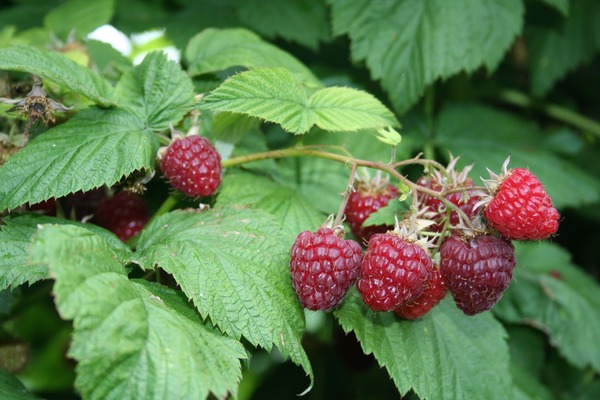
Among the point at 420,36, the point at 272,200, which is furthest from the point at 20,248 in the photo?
the point at 420,36

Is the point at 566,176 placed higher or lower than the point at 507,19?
lower

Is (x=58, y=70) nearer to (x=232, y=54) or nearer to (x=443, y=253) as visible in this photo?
(x=232, y=54)

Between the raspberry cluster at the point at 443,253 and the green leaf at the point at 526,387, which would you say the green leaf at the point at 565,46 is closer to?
the green leaf at the point at 526,387

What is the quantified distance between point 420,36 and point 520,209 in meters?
1.08

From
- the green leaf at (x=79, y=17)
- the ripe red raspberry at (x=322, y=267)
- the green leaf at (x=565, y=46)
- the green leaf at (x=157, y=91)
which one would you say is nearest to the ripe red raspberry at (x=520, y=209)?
the ripe red raspberry at (x=322, y=267)

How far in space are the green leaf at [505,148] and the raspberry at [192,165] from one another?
1135 mm

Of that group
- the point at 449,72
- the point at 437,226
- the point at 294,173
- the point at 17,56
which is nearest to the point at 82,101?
the point at 17,56

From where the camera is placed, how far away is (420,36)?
2.28 metres

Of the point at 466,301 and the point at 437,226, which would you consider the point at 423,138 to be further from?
the point at 466,301

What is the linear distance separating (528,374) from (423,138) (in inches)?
34.4

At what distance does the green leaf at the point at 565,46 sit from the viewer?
2873 millimetres

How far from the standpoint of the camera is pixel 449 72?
2.24 m

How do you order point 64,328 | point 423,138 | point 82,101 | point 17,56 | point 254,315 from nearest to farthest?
point 254,315 < point 17,56 < point 82,101 < point 423,138 < point 64,328

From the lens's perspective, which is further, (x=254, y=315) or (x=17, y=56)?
(x=17, y=56)
